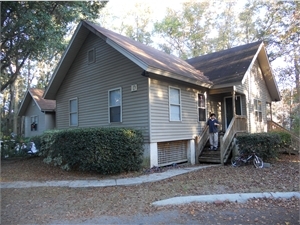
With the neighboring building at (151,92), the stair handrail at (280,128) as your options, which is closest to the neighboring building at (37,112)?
the neighboring building at (151,92)

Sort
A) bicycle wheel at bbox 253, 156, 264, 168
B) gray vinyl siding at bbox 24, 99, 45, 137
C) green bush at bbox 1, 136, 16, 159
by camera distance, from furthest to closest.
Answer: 1. gray vinyl siding at bbox 24, 99, 45, 137
2. green bush at bbox 1, 136, 16, 159
3. bicycle wheel at bbox 253, 156, 264, 168

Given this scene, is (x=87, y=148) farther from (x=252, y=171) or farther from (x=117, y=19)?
(x=117, y=19)

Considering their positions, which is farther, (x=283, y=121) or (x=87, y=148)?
(x=283, y=121)

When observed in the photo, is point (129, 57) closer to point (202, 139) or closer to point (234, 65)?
point (202, 139)

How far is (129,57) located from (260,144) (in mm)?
5993

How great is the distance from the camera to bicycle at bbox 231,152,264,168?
8.60 meters

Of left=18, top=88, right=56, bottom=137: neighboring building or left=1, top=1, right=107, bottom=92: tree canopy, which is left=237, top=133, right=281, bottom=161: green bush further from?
left=18, top=88, right=56, bottom=137: neighboring building

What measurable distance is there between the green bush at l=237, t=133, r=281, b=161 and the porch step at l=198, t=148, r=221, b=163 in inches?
50.1

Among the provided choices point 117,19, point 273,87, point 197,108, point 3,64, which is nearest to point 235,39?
point 273,87

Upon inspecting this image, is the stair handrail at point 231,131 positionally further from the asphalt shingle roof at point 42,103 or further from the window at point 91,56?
the asphalt shingle roof at point 42,103

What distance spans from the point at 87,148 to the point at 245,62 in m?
9.26

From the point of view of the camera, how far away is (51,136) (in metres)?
9.00

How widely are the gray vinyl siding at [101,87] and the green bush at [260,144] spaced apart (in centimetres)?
385

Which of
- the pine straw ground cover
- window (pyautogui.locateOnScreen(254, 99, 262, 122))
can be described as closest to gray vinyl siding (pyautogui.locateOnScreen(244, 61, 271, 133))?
window (pyautogui.locateOnScreen(254, 99, 262, 122))
